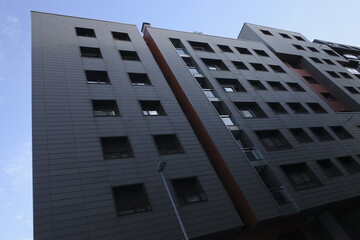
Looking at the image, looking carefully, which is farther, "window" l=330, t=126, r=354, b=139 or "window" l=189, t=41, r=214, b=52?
"window" l=189, t=41, r=214, b=52

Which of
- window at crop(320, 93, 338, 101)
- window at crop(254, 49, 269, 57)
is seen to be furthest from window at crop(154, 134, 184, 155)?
window at crop(320, 93, 338, 101)

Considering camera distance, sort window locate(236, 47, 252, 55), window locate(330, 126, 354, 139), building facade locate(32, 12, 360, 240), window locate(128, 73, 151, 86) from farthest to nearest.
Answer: window locate(236, 47, 252, 55) → window locate(330, 126, 354, 139) → window locate(128, 73, 151, 86) → building facade locate(32, 12, 360, 240)

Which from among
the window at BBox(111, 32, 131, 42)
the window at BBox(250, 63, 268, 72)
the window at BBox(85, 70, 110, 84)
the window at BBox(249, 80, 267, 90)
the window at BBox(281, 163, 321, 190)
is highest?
the window at BBox(111, 32, 131, 42)

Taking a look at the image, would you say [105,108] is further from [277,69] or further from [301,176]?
[277,69]

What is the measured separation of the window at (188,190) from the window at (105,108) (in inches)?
253

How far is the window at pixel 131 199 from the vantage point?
13.7 metres

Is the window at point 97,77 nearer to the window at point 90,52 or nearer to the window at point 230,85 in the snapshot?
the window at point 90,52

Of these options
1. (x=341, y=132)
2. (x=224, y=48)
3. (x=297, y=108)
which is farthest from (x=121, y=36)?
(x=341, y=132)

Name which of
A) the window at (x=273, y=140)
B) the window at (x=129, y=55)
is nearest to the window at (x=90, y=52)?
the window at (x=129, y=55)

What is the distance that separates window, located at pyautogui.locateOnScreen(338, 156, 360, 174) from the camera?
21786 mm

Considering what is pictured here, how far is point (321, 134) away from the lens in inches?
985

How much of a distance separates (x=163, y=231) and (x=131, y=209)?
2154 millimetres

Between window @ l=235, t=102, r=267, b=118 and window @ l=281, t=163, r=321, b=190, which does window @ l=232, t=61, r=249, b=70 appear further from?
window @ l=281, t=163, r=321, b=190

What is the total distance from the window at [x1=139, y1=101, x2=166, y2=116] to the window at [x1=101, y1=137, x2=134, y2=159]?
149 inches
